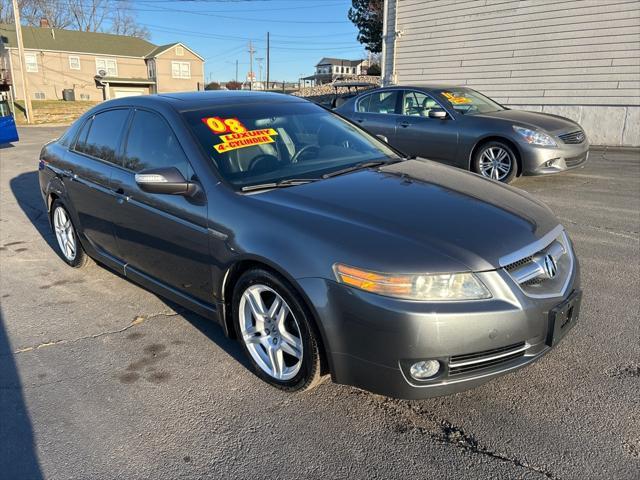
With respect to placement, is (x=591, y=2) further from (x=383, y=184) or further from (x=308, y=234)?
(x=308, y=234)

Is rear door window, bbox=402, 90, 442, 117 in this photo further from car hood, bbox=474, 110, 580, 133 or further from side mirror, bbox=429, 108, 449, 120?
car hood, bbox=474, 110, 580, 133

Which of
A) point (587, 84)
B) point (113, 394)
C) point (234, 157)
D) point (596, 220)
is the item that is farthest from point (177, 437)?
point (587, 84)

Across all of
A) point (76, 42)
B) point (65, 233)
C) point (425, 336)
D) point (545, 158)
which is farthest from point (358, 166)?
point (76, 42)

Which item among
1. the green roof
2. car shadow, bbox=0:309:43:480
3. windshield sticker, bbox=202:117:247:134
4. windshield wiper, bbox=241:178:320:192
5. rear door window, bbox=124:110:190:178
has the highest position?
the green roof

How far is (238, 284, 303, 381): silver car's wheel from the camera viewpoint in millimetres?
2793

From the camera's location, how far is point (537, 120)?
7.76 metres

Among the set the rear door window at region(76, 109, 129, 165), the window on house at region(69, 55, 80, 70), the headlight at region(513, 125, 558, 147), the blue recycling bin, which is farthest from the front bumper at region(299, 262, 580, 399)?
the window on house at region(69, 55, 80, 70)

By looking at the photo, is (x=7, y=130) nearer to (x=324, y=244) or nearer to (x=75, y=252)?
(x=75, y=252)

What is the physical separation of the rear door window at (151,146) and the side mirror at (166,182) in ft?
0.44

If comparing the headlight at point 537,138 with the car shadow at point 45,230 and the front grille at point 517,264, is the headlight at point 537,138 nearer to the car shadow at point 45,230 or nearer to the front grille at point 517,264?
the front grille at point 517,264

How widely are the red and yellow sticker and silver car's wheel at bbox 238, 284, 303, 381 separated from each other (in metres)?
1.02

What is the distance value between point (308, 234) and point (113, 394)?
59.2 inches

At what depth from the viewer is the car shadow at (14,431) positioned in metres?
2.38

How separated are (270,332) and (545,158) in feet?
19.1
